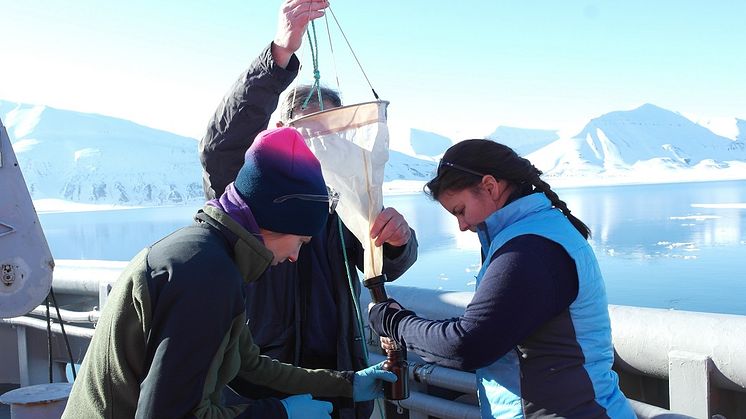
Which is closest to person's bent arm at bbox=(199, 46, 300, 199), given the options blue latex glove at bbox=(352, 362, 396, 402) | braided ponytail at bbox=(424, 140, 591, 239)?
braided ponytail at bbox=(424, 140, 591, 239)

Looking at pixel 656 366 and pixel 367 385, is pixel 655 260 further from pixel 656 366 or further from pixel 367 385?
pixel 367 385

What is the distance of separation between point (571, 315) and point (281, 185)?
0.66 meters

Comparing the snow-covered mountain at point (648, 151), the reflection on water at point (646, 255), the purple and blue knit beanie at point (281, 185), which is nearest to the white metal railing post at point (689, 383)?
the purple and blue knit beanie at point (281, 185)

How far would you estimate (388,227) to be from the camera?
1673 millimetres

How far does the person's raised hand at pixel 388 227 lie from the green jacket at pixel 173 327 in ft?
1.76

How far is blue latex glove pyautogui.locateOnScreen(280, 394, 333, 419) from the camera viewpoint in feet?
4.25

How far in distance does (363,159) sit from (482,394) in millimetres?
660

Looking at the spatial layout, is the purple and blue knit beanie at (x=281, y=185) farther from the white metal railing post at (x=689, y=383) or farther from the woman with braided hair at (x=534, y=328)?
the white metal railing post at (x=689, y=383)

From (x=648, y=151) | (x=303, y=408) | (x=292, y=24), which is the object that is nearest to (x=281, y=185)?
(x=303, y=408)

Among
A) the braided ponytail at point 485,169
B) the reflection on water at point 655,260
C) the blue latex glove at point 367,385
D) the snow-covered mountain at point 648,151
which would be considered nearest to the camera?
the braided ponytail at point 485,169

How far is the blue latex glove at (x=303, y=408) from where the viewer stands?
50.9 inches

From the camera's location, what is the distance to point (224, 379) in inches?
48.0

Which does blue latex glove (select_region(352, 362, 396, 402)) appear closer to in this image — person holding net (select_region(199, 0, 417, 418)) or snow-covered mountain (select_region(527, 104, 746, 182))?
person holding net (select_region(199, 0, 417, 418))

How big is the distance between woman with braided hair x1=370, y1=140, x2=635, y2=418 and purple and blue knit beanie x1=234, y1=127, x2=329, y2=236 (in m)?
0.40
